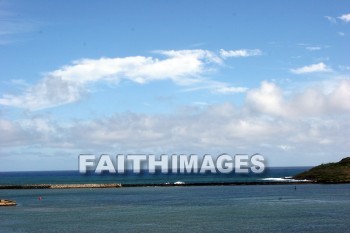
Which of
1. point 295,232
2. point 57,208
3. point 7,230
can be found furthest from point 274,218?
point 57,208

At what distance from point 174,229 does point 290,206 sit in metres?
44.2

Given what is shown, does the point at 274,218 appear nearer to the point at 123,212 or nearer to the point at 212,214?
the point at 212,214

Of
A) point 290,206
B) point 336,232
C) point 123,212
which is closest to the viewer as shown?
point 336,232

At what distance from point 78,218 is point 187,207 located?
28920 mm

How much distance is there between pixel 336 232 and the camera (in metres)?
74.5

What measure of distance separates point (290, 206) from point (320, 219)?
25.5m

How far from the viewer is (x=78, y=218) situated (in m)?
97.4

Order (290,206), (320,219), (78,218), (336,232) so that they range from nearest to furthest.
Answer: (336,232)
(320,219)
(78,218)
(290,206)

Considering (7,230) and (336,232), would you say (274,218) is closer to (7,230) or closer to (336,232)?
(336,232)

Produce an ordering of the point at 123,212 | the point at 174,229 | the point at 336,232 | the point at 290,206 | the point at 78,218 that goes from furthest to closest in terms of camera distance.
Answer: the point at 290,206 → the point at 123,212 → the point at 78,218 → the point at 174,229 → the point at 336,232

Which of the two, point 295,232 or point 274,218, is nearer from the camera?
point 295,232

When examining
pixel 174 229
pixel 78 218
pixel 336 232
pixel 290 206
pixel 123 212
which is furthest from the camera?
pixel 290 206

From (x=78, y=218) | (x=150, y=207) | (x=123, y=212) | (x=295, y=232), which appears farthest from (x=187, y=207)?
(x=295, y=232)

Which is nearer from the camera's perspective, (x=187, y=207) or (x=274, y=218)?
(x=274, y=218)
